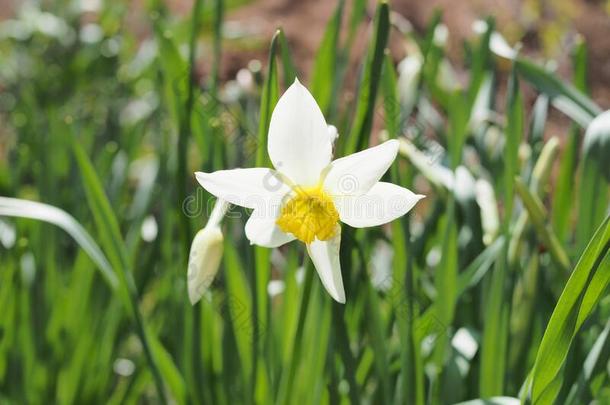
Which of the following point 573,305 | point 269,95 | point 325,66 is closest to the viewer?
point 573,305

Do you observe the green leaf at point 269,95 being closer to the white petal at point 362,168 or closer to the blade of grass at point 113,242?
the white petal at point 362,168

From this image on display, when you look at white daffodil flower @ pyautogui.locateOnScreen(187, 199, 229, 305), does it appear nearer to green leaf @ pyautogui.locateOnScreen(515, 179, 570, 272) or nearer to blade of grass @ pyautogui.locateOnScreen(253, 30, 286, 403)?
blade of grass @ pyautogui.locateOnScreen(253, 30, 286, 403)

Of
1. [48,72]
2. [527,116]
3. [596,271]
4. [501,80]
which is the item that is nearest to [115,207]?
[596,271]

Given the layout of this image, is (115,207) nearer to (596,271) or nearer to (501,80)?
(596,271)

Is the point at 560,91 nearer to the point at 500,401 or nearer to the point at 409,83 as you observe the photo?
the point at 409,83

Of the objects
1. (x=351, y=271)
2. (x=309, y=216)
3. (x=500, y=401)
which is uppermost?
(x=309, y=216)

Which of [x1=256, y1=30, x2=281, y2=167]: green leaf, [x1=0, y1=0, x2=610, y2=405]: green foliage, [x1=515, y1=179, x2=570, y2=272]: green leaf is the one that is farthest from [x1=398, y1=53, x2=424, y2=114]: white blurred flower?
[x1=256, y1=30, x2=281, y2=167]: green leaf

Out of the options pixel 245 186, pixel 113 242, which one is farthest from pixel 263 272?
pixel 245 186
